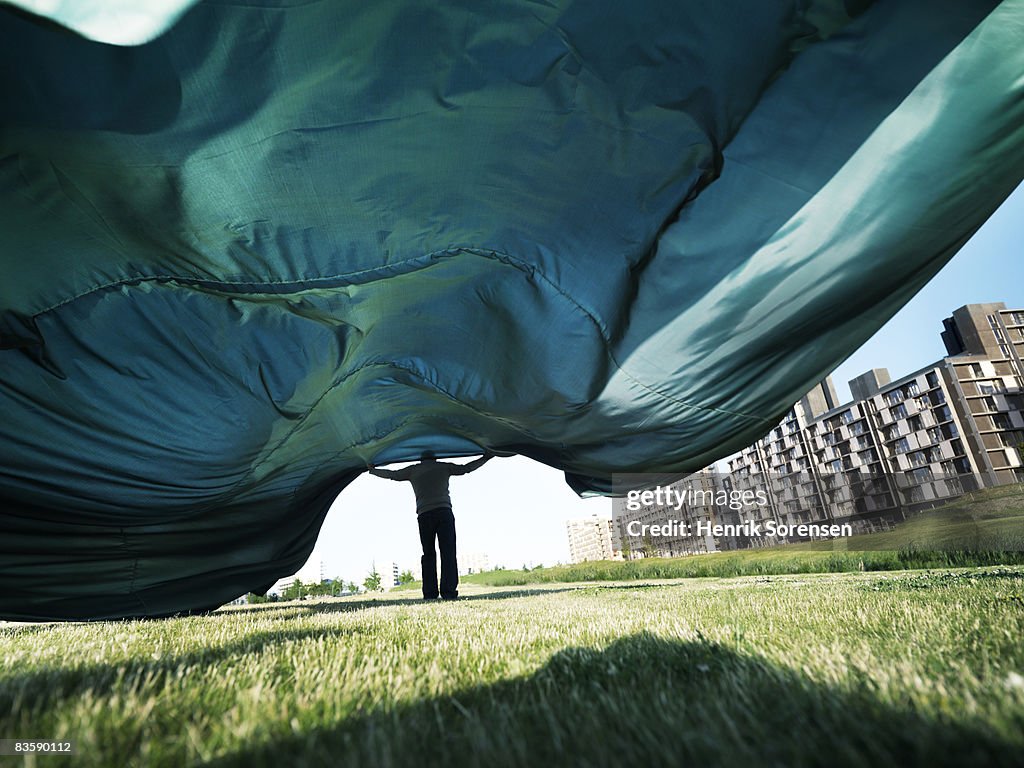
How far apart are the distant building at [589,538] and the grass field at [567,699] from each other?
140 meters

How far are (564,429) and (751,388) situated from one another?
116 cm

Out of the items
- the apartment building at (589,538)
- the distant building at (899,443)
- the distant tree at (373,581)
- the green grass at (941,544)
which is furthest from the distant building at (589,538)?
the green grass at (941,544)

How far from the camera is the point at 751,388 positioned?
3.10m

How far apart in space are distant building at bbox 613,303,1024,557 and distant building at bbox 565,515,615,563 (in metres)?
78.5

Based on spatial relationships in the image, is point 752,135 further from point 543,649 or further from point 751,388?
point 543,649

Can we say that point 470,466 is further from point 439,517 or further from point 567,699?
point 567,699

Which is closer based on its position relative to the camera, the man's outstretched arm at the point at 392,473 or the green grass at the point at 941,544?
the man's outstretched arm at the point at 392,473

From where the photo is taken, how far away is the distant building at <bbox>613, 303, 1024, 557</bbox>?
44.1m

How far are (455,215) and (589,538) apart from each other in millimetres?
148246

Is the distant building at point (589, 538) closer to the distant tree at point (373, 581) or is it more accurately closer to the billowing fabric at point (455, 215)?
the distant tree at point (373, 581)

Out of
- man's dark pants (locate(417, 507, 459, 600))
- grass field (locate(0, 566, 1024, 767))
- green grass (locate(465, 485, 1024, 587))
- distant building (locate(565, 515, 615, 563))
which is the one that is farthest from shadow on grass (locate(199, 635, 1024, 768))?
distant building (locate(565, 515, 615, 563))

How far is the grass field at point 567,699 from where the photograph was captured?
83 centimetres

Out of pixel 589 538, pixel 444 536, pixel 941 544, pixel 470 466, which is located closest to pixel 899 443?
pixel 941 544

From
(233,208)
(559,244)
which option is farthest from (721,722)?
(233,208)
